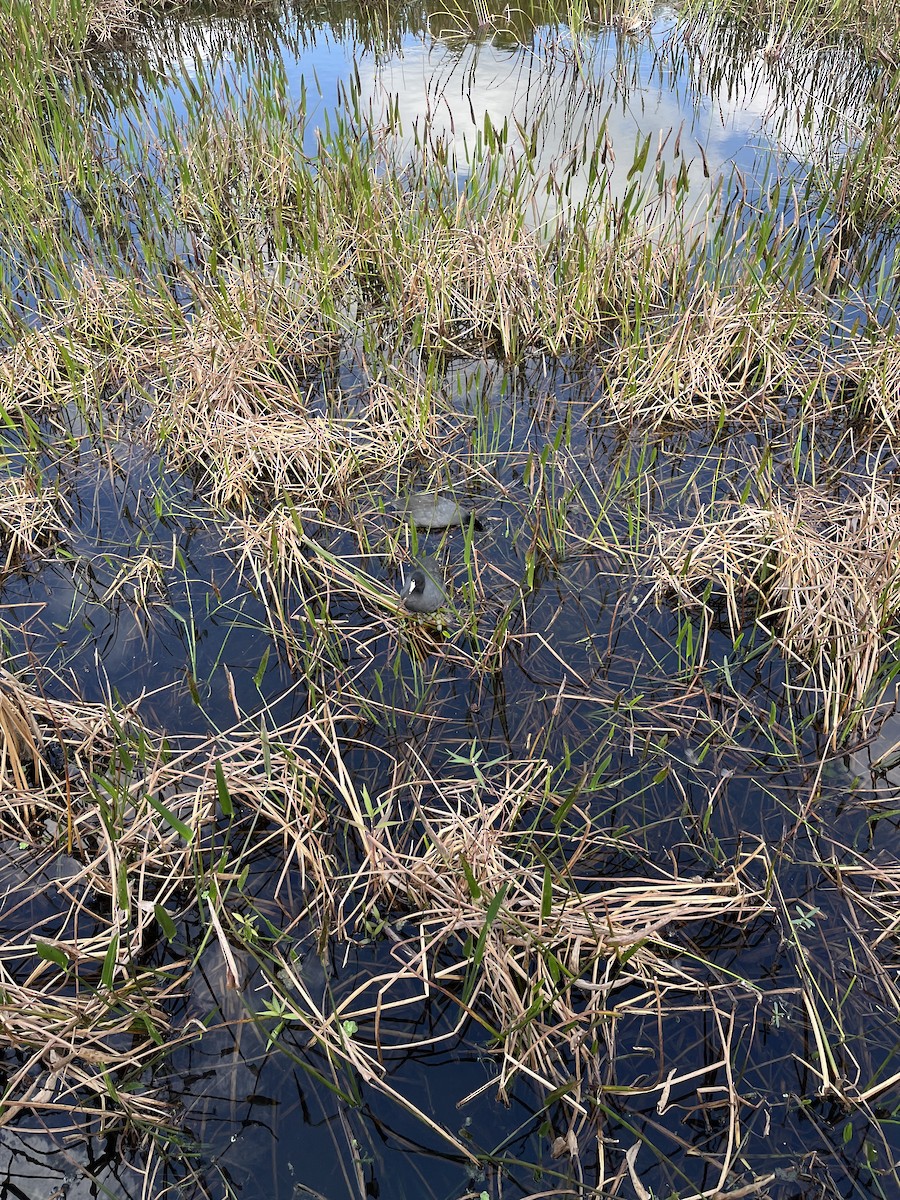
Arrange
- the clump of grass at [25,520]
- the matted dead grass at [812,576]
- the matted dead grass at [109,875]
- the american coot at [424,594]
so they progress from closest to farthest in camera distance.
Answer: the matted dead grass at [109,875]
the matted dead grass at [812,576]
the american coot at [424,594]
the clump of grass at [25,520]

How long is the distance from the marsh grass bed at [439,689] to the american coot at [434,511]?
5 cm

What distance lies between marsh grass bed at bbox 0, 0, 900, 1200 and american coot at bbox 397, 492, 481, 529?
0.17 ft

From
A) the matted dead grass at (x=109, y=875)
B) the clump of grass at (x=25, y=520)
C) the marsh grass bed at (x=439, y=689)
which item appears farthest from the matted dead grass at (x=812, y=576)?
the clump of grass at (x=25, y=520)

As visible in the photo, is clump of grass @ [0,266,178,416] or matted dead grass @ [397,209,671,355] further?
matted dead grass @ [397,209,671,355]

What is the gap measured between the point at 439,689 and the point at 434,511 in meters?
0.86

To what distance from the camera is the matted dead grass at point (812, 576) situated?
2.45 meters

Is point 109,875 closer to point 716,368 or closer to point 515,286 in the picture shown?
point 716,368

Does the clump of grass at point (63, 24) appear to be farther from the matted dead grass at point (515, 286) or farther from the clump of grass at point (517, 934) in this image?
the clump of grass at point (517, 934)

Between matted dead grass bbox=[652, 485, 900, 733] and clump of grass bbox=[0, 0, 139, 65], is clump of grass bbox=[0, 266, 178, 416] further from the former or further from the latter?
clump of grass bbox=[0, 0, 139, 65]

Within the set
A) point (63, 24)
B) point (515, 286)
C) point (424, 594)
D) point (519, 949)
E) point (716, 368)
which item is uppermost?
point (63, 24)

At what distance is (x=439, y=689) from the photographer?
256cm

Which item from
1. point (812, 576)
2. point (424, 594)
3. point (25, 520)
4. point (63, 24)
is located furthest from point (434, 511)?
point (63, 24)

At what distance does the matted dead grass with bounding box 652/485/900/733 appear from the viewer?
2451 mm

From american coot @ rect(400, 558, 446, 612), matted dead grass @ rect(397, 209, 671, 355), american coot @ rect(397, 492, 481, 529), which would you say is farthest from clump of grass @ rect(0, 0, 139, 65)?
american coot @ rect(400, 558, 446, 612)
